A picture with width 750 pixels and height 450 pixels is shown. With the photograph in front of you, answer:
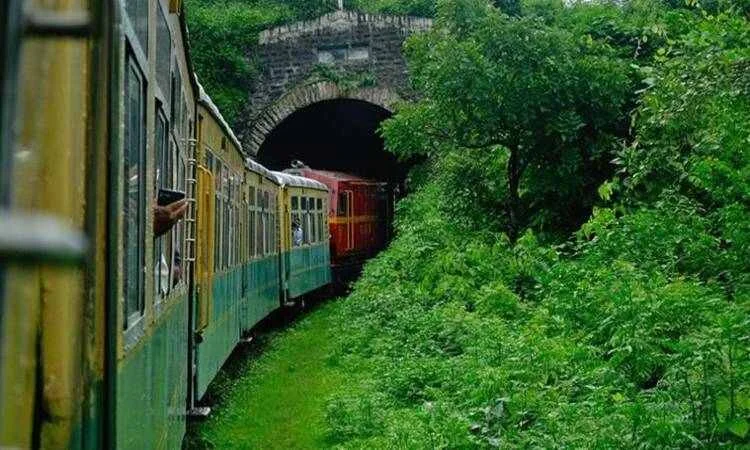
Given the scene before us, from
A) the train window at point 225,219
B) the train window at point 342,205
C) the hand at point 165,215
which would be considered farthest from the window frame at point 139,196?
the train window at point 342,205

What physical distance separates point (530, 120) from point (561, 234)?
172 centimetres

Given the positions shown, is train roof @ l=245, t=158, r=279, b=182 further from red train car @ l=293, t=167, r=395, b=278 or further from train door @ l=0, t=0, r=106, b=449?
train door @ l=0, t=0, r=106, b=449

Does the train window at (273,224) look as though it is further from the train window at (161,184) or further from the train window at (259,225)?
the train window at (161,184)

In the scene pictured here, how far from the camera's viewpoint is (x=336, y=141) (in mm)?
29125

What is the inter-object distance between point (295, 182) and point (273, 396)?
21.4ft

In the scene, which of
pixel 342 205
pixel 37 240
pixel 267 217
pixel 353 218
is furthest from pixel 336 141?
pixel 37 240

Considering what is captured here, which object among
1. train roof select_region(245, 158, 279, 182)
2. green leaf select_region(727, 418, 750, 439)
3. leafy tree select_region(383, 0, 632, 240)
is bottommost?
green leaf select_region(727, 418, 750, 439)

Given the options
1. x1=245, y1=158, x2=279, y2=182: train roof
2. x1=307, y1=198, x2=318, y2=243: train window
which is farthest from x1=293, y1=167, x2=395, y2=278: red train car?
x1=245, y1=158, x2=279, y2=182: train roof

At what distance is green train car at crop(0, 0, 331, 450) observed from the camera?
1.72 feet

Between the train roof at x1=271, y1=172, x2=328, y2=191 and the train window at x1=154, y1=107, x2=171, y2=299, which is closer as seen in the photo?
the train window at x1=154, y1=107, x2=171, y2=299

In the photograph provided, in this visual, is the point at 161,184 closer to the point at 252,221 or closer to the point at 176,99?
the point at 176,99

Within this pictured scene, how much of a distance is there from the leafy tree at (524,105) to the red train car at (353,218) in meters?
5.32

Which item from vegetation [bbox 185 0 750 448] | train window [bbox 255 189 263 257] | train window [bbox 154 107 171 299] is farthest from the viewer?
train window [bbox 255 189 263 257]

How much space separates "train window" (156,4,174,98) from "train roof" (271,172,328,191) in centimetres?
984
